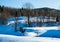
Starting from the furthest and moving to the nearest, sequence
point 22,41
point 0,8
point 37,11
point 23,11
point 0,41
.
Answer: point 37,11
point 23,11
point 0,8
point 22,41
point 0,41

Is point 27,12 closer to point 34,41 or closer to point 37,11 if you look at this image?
point 37,11

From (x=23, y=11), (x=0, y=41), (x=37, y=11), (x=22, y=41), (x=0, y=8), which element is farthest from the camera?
(x=37, y=11)

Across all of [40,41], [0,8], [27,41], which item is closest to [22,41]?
[27,41]

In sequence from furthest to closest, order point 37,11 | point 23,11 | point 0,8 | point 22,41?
point 37,11 → point 23,11 → point 0,8 → point 22,41

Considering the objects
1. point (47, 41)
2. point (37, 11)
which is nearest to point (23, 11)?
point (37, 11)

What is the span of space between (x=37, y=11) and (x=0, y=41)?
41.7 meters

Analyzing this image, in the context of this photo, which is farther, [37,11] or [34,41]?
[37,11]

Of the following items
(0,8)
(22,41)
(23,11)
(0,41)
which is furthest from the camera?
(23,11)

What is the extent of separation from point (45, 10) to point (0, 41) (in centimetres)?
4302

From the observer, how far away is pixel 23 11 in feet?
146

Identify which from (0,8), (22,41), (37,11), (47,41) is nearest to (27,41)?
(22,41)

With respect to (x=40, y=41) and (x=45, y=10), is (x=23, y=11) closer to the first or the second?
(x=45, y=10)

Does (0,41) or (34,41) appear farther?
(34,41)

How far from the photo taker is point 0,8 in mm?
40844
